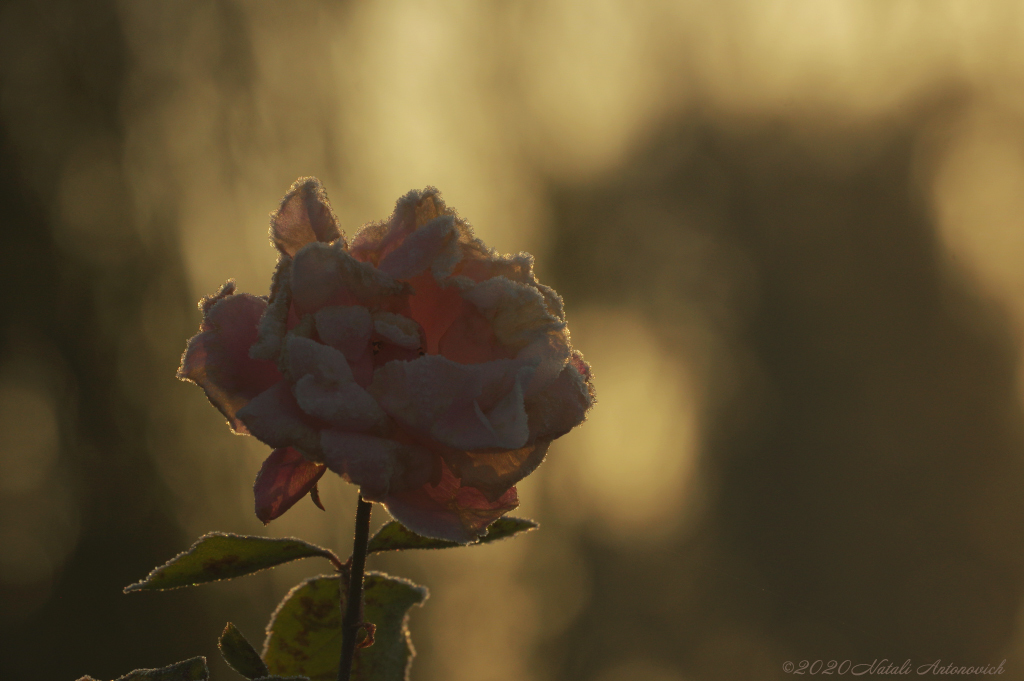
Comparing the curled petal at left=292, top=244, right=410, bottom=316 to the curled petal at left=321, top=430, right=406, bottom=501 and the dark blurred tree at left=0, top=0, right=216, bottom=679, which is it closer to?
the curled petal at left=321, top=430, right=406, bottom=501

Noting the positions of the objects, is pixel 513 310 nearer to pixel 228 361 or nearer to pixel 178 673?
pixel 228 361

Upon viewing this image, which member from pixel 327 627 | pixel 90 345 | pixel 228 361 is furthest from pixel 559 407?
pixel 90 345

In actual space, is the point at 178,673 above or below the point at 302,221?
below

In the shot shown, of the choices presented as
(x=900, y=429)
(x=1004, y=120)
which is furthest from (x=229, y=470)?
(x=1004, y=120)

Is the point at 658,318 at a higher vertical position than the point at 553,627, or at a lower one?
higher

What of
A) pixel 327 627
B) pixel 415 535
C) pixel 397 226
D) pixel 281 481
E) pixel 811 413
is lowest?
pixel 811 413

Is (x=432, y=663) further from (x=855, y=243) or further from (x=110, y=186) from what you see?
(x=855, y=243)

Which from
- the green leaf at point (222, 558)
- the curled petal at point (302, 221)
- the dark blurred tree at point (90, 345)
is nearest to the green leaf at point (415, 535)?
the green leaf at point (222, 558)
